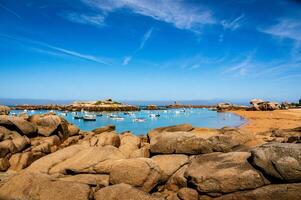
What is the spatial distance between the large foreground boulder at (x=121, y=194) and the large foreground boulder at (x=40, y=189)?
0.55m

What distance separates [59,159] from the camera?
14844mm

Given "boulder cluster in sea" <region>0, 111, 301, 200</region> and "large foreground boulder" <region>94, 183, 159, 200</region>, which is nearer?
"large foreground boulder" <region>94, 183, 159, 200</region>

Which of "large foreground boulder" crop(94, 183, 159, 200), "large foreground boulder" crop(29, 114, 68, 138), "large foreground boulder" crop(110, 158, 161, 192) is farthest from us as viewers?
"large foreground boulder" crop(29, 114, 68, 138)

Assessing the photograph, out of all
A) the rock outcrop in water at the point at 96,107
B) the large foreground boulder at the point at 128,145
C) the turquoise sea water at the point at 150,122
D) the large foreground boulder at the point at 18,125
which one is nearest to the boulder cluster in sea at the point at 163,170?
the large foreground boulder at the point at 128,145

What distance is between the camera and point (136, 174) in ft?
38.7

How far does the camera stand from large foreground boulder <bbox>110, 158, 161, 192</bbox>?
1174 cm

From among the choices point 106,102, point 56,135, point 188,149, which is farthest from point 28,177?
point 106,102

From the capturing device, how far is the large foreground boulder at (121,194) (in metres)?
9.73

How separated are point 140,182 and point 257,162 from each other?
467cm

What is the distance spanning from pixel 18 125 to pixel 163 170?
454 inches

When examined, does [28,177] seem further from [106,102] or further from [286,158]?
[106,102]

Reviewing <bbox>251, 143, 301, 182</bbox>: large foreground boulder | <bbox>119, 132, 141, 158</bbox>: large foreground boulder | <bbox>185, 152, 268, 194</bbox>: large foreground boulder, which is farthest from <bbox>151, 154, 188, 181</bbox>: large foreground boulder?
<bbox>251, 143, 301, 182</bbox>: large foreground boulder

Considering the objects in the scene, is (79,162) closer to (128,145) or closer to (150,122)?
(128,145)

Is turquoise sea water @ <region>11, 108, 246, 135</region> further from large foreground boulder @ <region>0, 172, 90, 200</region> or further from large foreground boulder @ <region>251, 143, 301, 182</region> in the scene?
large foreground boulder @ <region>0, 172, 90, 200</region>
